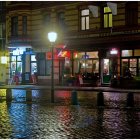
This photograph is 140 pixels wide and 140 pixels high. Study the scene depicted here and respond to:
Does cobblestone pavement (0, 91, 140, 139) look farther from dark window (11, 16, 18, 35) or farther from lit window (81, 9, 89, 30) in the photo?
dark window (11, 16, 18, 35)

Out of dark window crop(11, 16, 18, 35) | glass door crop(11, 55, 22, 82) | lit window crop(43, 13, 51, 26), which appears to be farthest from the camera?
glass door crop(11, 55, 22, 82)

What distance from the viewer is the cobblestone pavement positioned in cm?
1229

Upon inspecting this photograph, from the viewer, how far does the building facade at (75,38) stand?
35.9 metres

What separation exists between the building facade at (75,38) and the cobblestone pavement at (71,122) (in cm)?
1569

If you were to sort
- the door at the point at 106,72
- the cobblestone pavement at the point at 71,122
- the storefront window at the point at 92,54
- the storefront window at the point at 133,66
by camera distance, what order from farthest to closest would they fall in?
1. the storefront window at the point at 92,54
2. the door at the point at 106,72
3. the storefront window at the point at 133,66
4. the cobblestone pavement at the point at 71,122

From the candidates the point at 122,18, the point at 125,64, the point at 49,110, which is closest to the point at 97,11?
the point at 122,18

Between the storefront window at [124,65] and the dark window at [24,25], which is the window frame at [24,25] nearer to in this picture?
the dark window at [24,25]

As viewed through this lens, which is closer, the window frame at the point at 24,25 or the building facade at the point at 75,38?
the building facade at the point at 75,38

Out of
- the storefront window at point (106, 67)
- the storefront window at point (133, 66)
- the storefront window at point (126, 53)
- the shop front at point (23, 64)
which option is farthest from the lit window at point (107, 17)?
the shop front at point (23, 64)

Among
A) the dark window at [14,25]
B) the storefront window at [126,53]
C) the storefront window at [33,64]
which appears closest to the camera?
the storefront window at [126,53]

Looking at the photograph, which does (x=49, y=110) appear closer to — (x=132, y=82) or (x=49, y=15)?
(x=132, y=82)

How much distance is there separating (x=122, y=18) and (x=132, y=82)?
5.17 metres

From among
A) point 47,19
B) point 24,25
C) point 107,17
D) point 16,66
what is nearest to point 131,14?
point 107,17

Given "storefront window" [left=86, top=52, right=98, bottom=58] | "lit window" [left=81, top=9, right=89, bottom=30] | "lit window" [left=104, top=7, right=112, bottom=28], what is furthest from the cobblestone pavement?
"lit window" [left=81, top=9, right=89, bottom=30]
